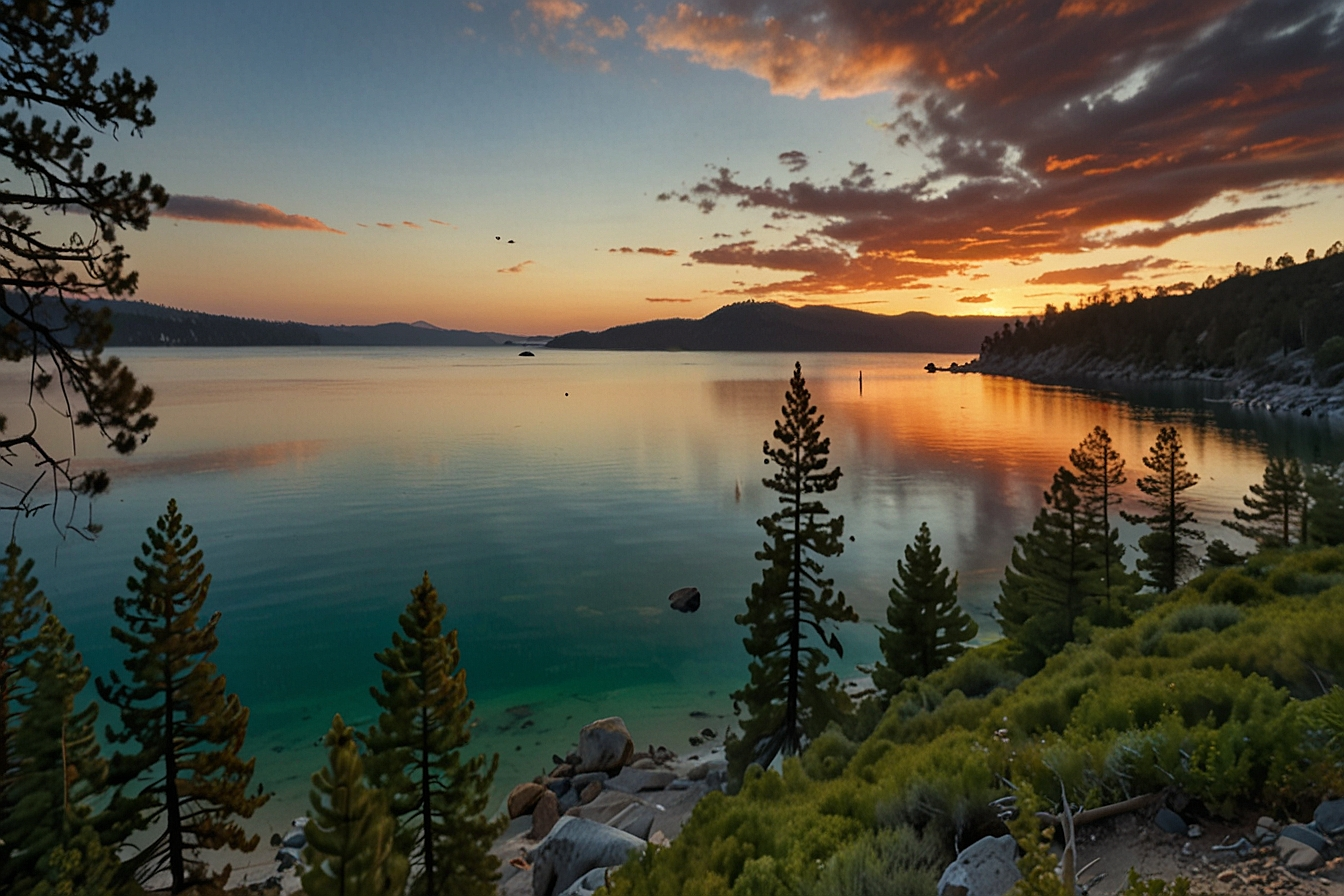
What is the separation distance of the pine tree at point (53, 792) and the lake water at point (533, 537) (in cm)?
939

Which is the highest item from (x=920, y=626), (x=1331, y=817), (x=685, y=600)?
(x=1331, y=817)

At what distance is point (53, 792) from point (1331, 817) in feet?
73.4

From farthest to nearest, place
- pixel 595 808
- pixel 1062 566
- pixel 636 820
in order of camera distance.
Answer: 1. pixel 1062 566
2. pixel 595 808
3. pixel 636 820

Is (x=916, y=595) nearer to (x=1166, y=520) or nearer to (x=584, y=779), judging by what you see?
(x=584, y=779)

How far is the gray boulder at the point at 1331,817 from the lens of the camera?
244 inches

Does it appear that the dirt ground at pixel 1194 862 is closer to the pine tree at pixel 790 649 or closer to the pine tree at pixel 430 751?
the pine tree at pixel 430 751

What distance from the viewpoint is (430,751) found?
16406mm

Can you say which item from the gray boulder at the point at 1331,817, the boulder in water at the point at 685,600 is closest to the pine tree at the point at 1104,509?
the boulder in water at the point at 685,600

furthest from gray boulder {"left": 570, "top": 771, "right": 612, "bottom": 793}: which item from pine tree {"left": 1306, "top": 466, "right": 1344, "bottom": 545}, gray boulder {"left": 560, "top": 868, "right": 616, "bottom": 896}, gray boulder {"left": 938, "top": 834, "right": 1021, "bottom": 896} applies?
pine tree {"left": 1306, "top": 466, "right": 1344, "bottom": 545}

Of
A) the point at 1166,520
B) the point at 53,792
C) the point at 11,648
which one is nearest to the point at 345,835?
the point at 53,792

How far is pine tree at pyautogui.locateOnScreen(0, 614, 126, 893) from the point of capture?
1396 centimetres

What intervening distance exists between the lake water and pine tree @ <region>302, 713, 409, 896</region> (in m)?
22.0

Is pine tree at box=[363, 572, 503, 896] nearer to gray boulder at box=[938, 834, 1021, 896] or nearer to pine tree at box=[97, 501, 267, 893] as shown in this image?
pine tree at box=[97, 501, 267, 893]

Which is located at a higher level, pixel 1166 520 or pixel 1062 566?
pixel 1166 520
